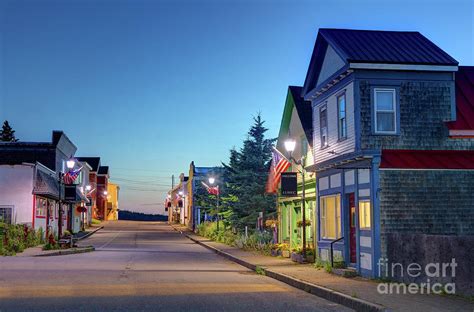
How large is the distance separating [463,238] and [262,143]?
26769 mm

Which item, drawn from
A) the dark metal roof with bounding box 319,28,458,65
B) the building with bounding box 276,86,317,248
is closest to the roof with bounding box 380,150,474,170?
the dark metal roof with bounding box 319,28,458,65

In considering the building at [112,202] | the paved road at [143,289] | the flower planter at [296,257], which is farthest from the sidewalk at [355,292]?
the building at [112,202]

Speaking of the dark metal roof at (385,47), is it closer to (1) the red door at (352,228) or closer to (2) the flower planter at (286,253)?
(1) the red door at (352,228)

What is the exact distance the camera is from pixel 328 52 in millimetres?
21766

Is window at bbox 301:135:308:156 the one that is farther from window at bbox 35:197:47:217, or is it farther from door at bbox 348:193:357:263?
window at bbox 35:197:47:217

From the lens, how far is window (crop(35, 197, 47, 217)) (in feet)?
131

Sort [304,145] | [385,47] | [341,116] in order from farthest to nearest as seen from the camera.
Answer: [304,145] → [341,116] → [385,47]

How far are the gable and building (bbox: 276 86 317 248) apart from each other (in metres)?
4.77

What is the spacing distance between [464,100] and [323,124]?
4.96 meters

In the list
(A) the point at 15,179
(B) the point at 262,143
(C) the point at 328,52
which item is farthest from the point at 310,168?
(A) the point at 15,179

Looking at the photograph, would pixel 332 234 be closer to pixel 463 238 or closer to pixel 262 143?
pixel 463 238

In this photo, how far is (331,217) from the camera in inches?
868

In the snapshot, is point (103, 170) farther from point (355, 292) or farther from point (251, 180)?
point (355, 292)

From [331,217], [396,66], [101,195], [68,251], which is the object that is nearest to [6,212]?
[68,251]
